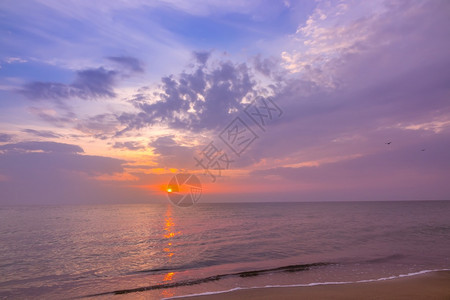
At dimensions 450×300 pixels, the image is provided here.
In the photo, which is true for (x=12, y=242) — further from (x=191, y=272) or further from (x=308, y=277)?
(x=308, y=277)

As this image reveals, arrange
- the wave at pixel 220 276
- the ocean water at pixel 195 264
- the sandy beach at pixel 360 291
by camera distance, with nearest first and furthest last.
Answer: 1. the sandy beach at pixel 360 291
2. the wave at pixel 220 276
3. the ocean water at pixel 195 264

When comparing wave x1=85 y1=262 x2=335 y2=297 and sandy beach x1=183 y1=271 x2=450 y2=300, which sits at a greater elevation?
sandy beach x1=183 y1=271 x2=450 y2=300

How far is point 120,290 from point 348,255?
16.8 meters

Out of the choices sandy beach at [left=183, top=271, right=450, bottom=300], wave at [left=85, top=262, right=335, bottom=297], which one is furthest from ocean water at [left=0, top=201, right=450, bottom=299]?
sandy beach at [left=183, top=271, right=450, bottom=300]

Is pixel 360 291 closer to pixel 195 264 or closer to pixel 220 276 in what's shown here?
pixel 220 276

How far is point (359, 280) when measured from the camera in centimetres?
1370

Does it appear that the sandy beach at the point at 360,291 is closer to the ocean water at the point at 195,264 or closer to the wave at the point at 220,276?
the ocean water at the point at 195,264

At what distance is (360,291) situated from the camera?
11.5 m

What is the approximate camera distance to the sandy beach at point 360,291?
10766 mm

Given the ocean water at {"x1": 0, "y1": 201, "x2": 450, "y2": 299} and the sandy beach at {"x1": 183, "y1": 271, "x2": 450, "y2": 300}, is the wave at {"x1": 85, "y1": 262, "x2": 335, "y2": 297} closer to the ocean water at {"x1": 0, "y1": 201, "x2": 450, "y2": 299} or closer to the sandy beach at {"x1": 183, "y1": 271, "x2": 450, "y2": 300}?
the ocean water at {"x1": 0, "y1": 201, "x2": 450, "y2": 299}

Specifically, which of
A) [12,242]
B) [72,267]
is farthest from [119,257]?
[12,242]

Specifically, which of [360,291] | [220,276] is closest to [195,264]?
[220,276]

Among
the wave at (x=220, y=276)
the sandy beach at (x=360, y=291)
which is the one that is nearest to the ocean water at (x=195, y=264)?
the wave at (x=220, y=276)

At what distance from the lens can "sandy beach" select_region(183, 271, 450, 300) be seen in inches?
424
